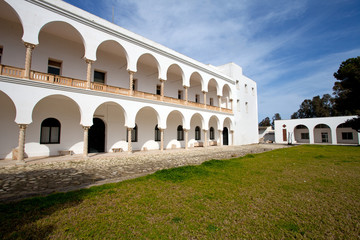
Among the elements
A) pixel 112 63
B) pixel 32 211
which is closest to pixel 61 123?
pixel 112 63

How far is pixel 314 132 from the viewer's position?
33375 millimetres

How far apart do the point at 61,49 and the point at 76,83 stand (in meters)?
3.58

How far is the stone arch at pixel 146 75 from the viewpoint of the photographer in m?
16.9

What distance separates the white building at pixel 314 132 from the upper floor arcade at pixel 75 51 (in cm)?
2428

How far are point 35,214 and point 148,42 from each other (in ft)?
48.3

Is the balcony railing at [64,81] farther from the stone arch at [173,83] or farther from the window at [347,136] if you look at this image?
the window at [347,136]

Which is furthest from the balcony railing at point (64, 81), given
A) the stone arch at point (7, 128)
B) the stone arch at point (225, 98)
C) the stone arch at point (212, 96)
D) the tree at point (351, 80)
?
the tree at point (351, 80)

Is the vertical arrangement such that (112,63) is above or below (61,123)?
above

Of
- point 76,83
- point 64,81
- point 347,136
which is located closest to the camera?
point 64,81

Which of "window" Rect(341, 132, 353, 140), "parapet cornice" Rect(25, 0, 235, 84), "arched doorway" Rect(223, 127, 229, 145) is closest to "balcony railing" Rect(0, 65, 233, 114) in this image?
"parapet cornice" Rect(25, 0, 235, 84)

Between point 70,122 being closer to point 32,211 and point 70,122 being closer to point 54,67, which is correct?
point 54,67

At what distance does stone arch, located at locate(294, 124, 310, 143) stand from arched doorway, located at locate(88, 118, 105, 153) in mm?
34879

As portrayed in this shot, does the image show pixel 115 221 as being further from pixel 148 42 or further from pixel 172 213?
pixel 148 42

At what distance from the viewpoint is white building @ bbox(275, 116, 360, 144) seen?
2964cm
